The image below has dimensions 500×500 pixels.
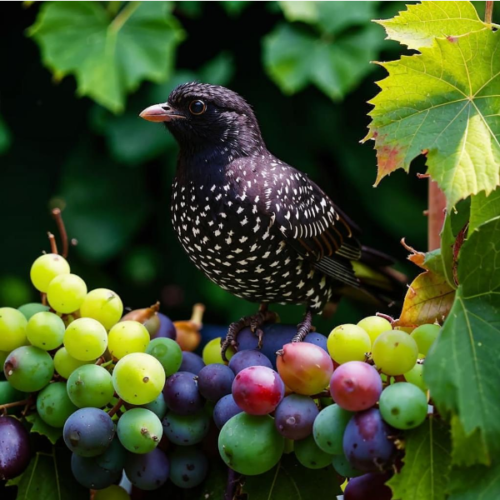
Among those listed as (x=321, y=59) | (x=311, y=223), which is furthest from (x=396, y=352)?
(x=321, y=59)

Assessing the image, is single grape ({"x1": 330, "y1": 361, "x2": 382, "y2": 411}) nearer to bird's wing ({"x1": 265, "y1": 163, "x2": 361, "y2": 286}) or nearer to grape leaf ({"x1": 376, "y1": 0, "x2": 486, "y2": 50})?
grape leaf ({"x1": 376, "y1": 0, "x2": 486, "y2": 50})

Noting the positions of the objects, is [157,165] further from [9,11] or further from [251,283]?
[251,283]

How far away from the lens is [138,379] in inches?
26.4

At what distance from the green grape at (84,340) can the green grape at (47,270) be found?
120 mm

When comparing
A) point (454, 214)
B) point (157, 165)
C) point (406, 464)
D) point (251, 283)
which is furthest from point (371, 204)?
point (406, 464)

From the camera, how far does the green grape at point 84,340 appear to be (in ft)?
2.35

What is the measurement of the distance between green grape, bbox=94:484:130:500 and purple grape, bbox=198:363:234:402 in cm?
15

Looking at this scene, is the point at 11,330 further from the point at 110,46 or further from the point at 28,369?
the point at 110,46

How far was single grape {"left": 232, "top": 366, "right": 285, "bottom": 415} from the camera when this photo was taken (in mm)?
627

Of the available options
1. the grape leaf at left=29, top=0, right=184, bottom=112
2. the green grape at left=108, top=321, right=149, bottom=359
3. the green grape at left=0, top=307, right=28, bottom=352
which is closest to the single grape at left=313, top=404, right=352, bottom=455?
the green grape at left=108, top=321, right=149, bottom=359

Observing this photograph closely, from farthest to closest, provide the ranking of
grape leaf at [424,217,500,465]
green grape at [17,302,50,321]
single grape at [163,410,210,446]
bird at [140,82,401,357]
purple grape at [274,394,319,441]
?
bird at [140,82,401,357]
green grape at [17,302,50,321]
single grape at [163,410,210,446]
purple grape at [274,394,319,441]
grape leaf at [424,217,500,465]

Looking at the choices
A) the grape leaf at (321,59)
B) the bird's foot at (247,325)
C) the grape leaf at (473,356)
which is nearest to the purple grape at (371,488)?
the grape leaf at (473,356)

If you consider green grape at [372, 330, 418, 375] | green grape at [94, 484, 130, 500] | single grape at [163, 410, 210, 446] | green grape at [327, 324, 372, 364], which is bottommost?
green grape at [94, 484, 130, 500]

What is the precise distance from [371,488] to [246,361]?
175 millimetres
